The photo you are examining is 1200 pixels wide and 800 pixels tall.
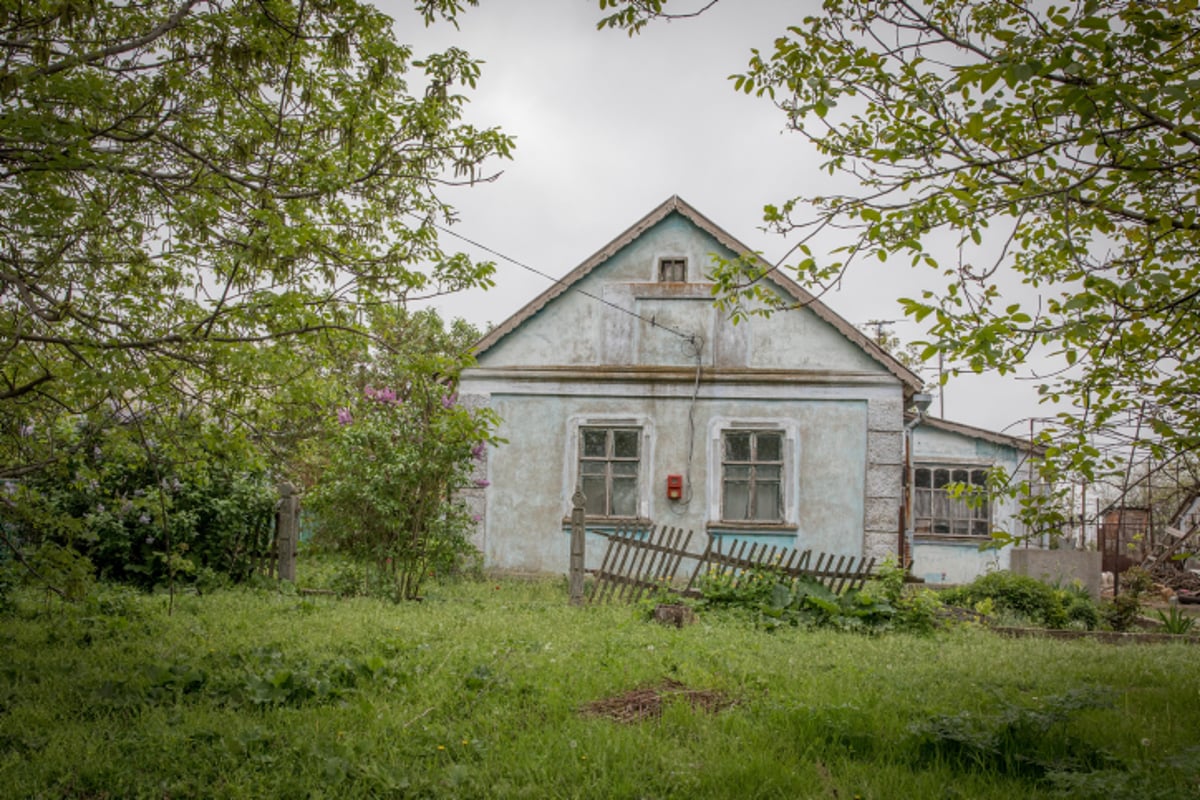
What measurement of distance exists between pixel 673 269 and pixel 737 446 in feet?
11.0

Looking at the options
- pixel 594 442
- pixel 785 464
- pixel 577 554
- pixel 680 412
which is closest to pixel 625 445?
pixel 594 442

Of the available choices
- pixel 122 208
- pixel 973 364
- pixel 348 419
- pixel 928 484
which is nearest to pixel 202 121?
pixel 122 208

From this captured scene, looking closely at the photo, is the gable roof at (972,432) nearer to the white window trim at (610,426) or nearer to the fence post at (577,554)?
the white window trim at (610,426)

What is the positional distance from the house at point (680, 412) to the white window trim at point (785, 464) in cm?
2

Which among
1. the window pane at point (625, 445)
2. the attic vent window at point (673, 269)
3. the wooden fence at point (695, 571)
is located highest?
the attic vent window at point (673, 269)

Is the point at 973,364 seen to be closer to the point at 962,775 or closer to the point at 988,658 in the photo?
the point at 962,775

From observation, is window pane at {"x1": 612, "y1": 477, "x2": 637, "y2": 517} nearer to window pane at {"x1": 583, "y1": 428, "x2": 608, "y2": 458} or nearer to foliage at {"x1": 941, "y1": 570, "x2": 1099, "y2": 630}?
window pane at {"x1": 583, "y1": 428, "x2": 608, "y2": 458}

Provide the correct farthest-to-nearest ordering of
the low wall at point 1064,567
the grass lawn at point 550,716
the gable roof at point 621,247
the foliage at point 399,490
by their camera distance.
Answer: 1. the gable roof at point 621,247
2. the low wall at point 1064,567
3. the foliage at point 399,490
4. the grass lawn at point 550,716

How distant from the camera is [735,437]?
15.0m

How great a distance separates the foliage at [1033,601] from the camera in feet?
36.8

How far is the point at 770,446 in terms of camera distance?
49.0ft

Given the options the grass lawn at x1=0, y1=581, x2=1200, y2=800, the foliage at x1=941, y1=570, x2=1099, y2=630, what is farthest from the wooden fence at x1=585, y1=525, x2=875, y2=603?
the grass lawn at x1=0, y1=581, x2=1200, y2=800

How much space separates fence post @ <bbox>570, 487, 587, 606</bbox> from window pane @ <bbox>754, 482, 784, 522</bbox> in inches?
190

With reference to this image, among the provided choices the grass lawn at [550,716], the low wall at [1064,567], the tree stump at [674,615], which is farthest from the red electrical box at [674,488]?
the grass lawn at [550,716]
